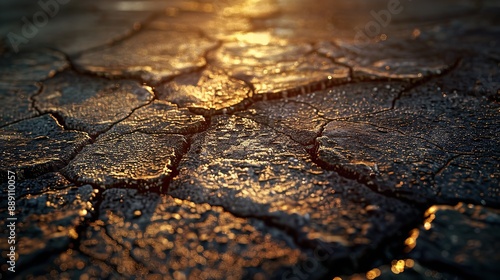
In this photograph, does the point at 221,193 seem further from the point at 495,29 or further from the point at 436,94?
the point at 495,29

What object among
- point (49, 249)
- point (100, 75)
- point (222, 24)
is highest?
point (222, 24)

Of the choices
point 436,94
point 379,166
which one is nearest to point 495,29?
point 436,94

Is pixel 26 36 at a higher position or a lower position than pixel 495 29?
lower

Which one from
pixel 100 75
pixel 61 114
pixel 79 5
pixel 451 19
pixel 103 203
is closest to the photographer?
pixel 103 203

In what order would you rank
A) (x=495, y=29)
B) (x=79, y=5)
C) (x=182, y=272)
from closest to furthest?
1. (x=182, y=272)
2. (x=495, y=29)
3. (x=79, y=5)

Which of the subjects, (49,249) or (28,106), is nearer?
(49,249)

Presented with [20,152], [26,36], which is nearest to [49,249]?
[20,152]
